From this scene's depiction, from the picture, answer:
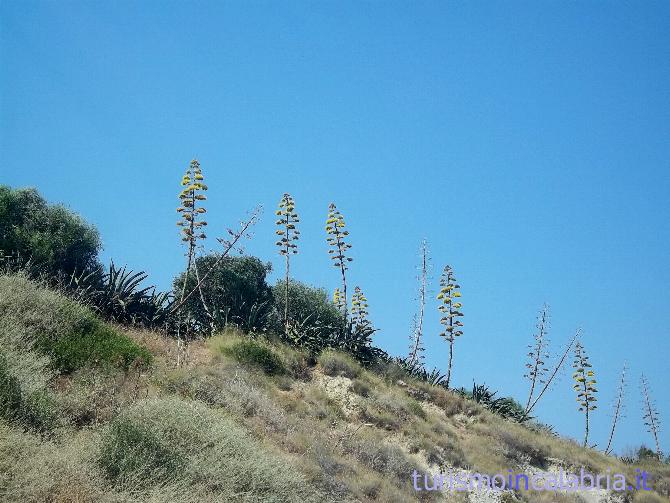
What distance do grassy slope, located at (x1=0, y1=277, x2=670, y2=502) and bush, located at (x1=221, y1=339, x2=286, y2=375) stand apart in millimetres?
45

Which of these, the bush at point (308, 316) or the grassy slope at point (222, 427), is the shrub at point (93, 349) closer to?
the grassy slope at point (222, 427)

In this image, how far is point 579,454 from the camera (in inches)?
871

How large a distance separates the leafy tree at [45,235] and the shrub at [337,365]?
7956mm

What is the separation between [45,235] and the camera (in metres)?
18.7

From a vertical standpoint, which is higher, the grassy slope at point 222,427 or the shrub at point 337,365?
the shrub at point 337,365

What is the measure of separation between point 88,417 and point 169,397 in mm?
1641

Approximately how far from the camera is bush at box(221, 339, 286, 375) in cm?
1661

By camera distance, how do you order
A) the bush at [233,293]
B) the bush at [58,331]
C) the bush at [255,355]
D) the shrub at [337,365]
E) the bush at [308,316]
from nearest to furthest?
the bush at [58,331]
the bush at [255,355]
the shrub at [337,365]
the bush at [233,293]
the bush at [308,316]

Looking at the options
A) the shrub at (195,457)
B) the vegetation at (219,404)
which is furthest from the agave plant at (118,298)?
the shrub at (195,457)

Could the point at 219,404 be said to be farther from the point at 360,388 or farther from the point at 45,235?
the point at 45,235

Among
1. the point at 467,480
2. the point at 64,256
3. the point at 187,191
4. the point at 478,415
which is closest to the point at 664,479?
the point at 478,415

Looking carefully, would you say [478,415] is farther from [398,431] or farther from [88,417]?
[88,417]

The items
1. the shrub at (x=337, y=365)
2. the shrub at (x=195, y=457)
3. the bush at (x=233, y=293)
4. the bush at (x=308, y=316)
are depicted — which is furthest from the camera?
the bush at (x=308, y=316)

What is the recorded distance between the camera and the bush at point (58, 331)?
12.2 metres
